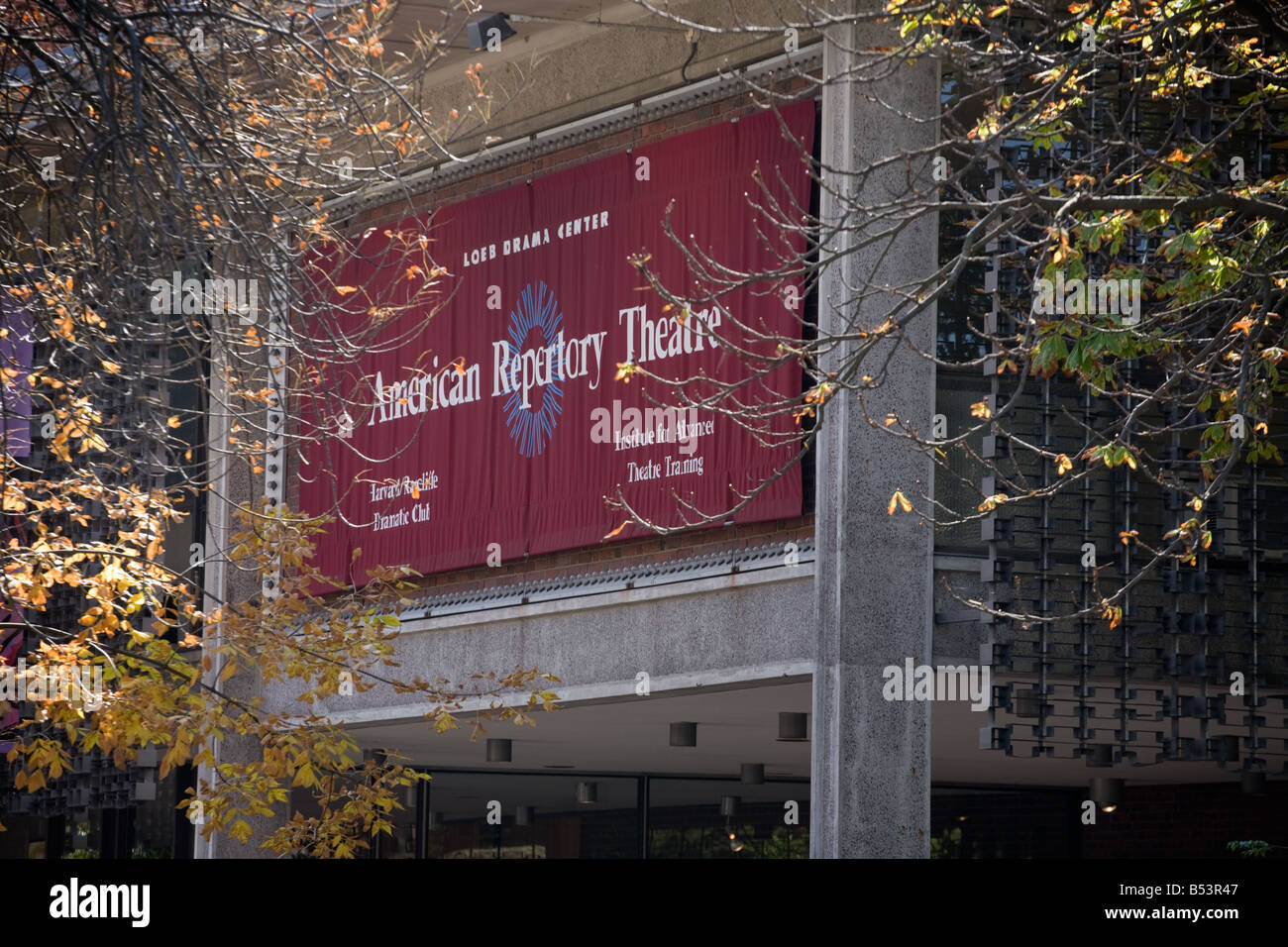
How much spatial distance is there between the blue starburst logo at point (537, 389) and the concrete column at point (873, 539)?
374cm

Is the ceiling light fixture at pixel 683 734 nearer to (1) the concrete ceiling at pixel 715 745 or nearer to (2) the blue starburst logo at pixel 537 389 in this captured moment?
(1) the concrete ceiling at pixel 715 745

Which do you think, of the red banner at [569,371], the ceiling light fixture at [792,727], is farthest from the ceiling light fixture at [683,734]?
the red banner at [569,371]

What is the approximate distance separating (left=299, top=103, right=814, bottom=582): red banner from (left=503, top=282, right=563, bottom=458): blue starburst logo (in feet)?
0.06

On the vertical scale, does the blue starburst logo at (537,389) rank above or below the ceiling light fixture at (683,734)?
above

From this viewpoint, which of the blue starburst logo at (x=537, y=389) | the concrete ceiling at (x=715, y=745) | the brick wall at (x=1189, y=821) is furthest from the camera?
the brick wall at (x=1189, y=821)

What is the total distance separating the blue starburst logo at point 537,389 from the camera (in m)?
17.9

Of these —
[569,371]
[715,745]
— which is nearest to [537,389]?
[569,371]

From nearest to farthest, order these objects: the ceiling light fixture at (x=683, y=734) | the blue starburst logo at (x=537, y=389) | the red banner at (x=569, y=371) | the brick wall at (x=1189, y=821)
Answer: the red banner at (x=569, y=371) → the blue starburst logo at (x=537, y=389) → the ceiling light fixture at (x=683, y=734) → the brick wall at (x=1189, y=821)

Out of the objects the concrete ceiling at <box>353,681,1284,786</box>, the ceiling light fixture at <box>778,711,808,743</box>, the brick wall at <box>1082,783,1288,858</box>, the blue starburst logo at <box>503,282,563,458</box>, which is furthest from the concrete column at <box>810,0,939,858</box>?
the brick wall at <box>1082,783,1288,858</box>

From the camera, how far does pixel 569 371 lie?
58.2 feet

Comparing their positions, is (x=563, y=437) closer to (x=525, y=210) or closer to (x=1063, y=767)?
(x=525, y=210)

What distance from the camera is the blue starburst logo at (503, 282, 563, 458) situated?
17938 millimetres
